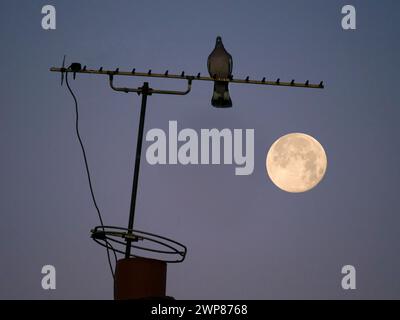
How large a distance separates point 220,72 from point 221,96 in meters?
0.47

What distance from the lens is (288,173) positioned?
17.0 m

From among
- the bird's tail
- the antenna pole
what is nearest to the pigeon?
the bird's tail

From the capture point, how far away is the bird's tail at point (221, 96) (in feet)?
34.2

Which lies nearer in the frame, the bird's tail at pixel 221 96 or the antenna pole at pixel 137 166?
the antenna pole at pixel 137 166

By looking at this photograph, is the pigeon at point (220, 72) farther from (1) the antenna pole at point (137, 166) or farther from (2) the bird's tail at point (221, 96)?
(1) the antenna pole at point (137, 166)

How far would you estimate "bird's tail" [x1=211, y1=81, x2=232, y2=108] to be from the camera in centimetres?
1042

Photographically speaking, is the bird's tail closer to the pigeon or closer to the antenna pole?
the pigeon

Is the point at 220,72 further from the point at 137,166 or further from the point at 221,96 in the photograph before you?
the point at 137,166

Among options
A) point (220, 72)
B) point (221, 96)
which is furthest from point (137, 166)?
point (220, 72)

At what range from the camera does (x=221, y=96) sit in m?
10.5

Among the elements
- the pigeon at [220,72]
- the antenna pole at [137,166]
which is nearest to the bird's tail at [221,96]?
the pigeon at [220,72]
